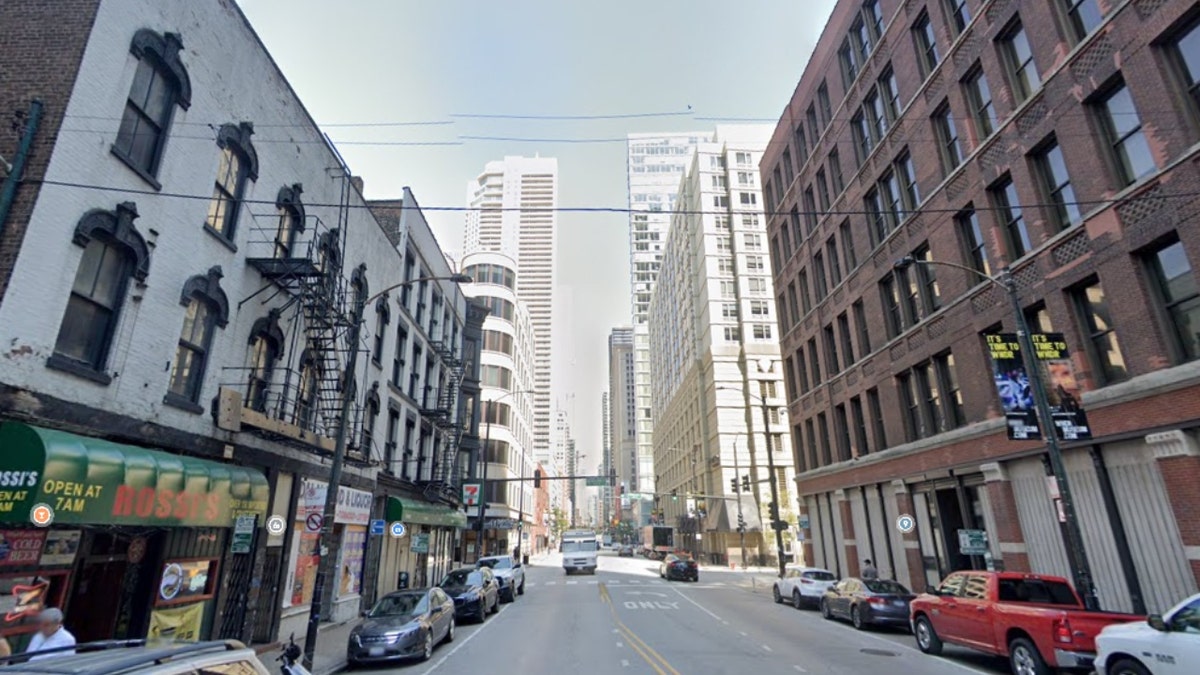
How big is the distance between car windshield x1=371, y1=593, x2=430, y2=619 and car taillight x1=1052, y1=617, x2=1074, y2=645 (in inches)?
490

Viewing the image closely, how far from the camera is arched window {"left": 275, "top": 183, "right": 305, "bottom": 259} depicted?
15.9 meters

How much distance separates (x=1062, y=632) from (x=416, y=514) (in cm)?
2282

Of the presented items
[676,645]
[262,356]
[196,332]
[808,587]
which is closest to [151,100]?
[196,332]

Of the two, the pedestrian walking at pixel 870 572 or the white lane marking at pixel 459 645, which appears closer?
the white lane marking at pixel 459 645

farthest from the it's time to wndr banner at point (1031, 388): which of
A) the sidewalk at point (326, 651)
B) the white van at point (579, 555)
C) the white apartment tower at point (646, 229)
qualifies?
the white apartment tower at point (646, 229)

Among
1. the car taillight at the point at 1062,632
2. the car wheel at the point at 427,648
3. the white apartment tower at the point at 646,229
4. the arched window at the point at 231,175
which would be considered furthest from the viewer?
the white apartment tower at the point at 646,229

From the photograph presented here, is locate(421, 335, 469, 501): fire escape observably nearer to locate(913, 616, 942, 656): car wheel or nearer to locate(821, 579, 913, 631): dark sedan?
locate(821, 579, 913, 631): dark sedan

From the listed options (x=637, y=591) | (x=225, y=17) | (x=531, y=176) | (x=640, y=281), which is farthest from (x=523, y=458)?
(x=531, y=176)

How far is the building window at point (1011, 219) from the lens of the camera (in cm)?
1805

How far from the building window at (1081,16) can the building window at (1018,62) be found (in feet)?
3.93

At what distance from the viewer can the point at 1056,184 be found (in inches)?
658

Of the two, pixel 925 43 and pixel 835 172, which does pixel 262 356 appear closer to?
pixel 925 43

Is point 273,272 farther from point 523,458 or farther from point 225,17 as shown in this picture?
point 523,458

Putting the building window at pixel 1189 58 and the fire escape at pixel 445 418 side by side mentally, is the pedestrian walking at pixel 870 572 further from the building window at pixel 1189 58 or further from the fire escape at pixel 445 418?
the fire escape at pixel 445 418
